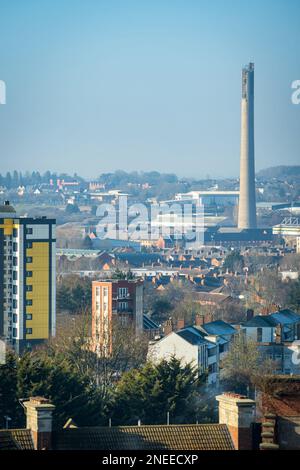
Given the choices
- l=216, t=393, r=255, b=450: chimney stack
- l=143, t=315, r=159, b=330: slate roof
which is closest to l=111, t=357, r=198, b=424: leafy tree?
l=216, t=393, r=255, b=450: chimney stack

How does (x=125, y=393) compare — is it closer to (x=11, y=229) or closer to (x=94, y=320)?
(x=94, y=320)

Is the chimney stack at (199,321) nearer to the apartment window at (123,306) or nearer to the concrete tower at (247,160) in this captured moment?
the apartment window at (123,306)

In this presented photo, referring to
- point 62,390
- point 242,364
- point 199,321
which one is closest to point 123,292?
point 199,321

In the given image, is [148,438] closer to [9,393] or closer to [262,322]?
[9,393]

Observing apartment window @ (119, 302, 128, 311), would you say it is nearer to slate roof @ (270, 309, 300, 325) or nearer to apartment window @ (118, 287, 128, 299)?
apartment window @ (118, 287, 128, 299)

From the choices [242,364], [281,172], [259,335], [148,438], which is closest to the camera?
[148,438]

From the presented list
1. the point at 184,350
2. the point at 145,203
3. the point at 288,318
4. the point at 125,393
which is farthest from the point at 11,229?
the point at 145,203
